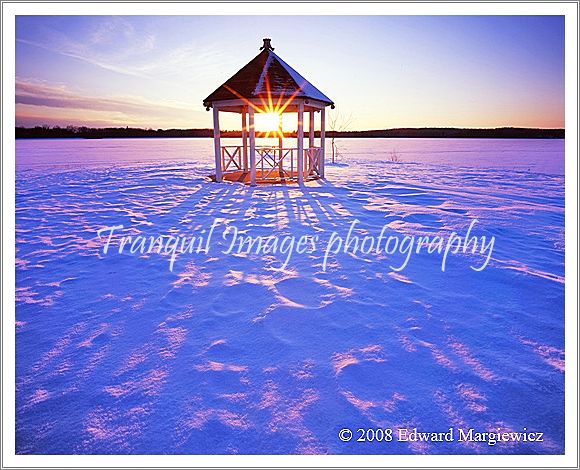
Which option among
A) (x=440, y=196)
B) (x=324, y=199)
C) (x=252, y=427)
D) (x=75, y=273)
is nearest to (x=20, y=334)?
(x=75, y=273)

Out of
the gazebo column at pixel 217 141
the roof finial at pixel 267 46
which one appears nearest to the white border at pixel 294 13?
the gazebo column at pixel 217 141

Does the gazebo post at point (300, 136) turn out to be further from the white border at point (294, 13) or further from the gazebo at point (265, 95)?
the white border at point (294, 13)

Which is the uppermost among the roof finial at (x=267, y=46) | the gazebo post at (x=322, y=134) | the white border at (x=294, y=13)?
the roof finial at (x=267, y=46)

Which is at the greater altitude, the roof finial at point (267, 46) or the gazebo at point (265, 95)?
the roof finial at point (267, 46)

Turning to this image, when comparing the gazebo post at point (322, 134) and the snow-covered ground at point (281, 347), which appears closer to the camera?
the snow-covered ground at point (281, 347)

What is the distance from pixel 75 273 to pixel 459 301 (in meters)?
5.11

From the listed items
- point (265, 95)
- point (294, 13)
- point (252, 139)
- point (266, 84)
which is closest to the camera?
point (294, 13)

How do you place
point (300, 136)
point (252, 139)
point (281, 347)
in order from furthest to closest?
point (300, 136)
point (252, 139)
point (281, 347)

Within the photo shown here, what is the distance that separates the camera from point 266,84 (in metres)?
11.2

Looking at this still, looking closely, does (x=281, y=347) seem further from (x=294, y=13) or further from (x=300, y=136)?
(x=300, y=136)

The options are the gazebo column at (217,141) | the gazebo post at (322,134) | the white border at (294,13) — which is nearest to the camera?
the white border at (294,13)

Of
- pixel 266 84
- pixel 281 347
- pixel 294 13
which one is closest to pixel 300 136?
pixel 266 84

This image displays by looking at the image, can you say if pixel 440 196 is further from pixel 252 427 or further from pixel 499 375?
pixel 252 427

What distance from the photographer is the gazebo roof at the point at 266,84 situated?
1101 cm
